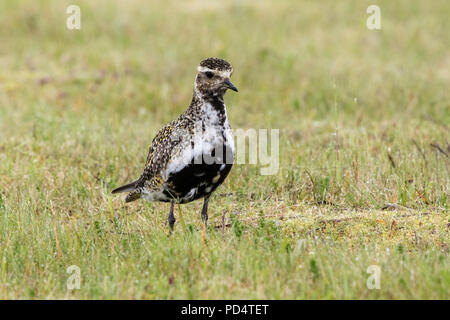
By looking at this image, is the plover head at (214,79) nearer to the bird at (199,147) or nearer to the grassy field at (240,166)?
the bird at (199,147)

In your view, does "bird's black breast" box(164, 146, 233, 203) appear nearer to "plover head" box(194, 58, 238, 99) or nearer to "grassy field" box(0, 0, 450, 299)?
"grassy field" box(0, 0, 450, 299)

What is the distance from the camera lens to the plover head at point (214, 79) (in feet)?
21.2

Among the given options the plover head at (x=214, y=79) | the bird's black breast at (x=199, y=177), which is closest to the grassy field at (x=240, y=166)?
the bird's black breast at (x=199, y=177)

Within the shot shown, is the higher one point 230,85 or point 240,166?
point 230,85

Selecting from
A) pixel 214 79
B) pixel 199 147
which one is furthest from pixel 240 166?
pixel 199 147

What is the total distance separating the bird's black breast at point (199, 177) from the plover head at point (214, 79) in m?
0.58

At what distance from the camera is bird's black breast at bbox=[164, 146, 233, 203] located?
6262 millimetres

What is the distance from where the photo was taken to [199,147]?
625 cm

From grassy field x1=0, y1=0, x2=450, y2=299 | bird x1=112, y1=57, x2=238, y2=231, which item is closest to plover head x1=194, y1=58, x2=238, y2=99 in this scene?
bird x1=112, y1=57, x2=238, y2=231

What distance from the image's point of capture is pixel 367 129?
10555 millimetres

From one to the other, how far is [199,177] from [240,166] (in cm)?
218

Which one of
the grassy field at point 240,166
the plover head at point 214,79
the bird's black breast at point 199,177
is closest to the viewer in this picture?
the grassy field at point 240,166

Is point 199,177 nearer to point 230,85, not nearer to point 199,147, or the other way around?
point 199,147
